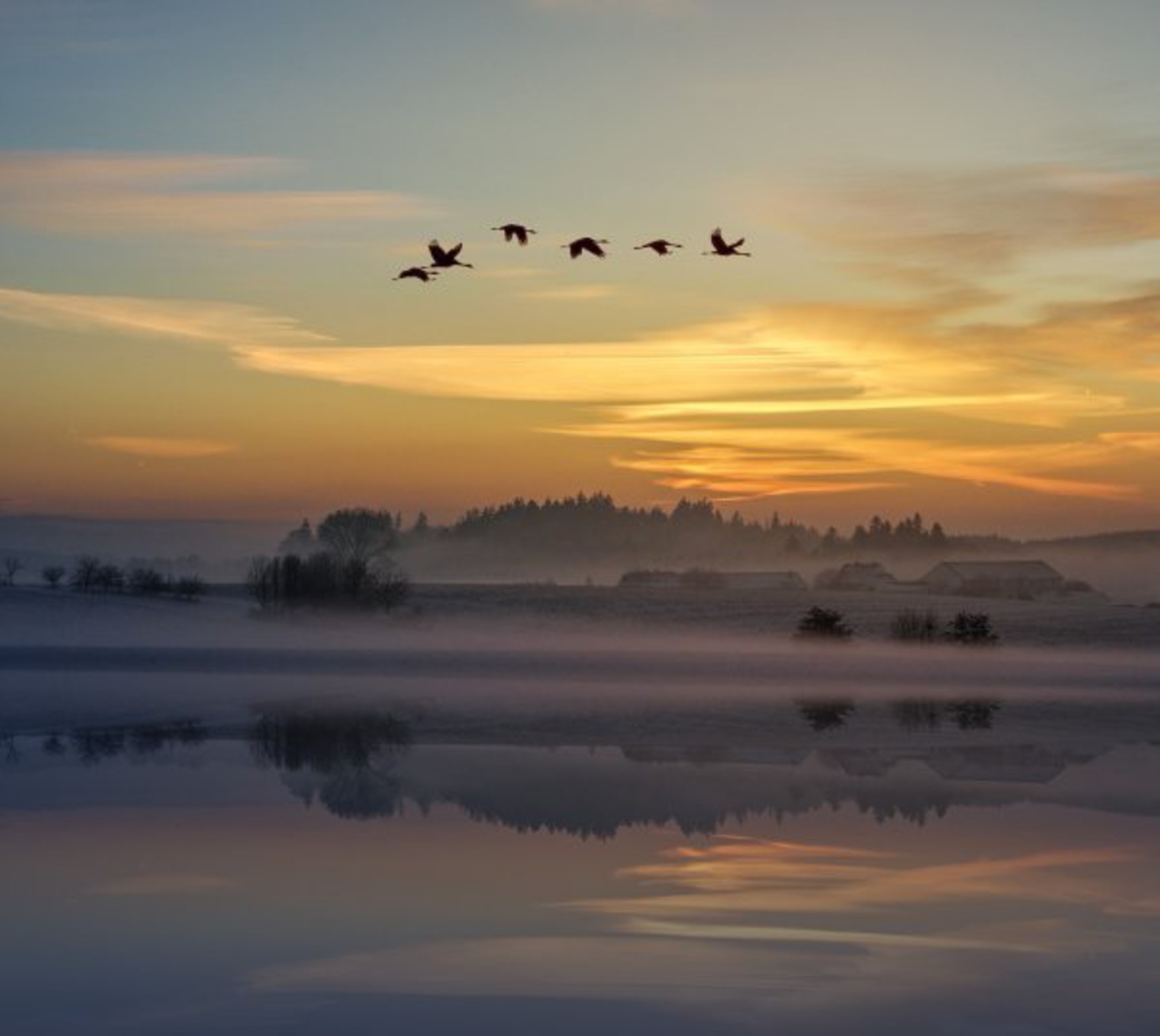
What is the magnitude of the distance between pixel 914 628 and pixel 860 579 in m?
46.4

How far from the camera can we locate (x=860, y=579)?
364 feet

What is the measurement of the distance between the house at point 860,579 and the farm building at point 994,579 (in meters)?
2.80

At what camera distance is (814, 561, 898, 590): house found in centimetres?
10419

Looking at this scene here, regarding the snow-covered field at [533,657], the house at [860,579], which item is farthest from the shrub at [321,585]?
the house at [860,579]

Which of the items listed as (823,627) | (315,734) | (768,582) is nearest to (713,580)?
(768,582)

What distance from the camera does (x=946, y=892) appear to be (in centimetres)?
1535

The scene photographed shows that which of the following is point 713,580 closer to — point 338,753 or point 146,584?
point 146,584

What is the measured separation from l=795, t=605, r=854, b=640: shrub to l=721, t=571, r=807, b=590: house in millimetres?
28315

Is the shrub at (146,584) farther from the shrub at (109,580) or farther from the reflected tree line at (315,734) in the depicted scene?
the reflected tree line at (315,734)

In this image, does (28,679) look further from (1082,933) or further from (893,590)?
(893,590)

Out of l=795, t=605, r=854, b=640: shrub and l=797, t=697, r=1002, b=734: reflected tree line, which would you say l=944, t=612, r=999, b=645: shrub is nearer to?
l=795, t=605, r=854, b=640: shrub

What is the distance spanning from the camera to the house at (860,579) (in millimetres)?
104188

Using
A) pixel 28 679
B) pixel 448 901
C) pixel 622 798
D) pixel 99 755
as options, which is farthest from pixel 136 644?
pixel 448 901

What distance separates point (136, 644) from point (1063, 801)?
4212 cm
